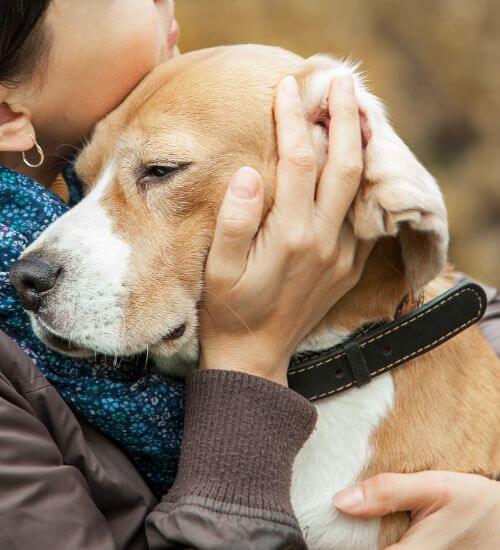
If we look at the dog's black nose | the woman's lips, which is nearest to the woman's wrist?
the dog's black nose

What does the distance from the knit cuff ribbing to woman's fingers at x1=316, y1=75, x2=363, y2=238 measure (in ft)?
1.30

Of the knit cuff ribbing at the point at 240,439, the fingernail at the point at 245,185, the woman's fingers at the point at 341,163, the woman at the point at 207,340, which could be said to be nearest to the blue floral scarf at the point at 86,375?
the woman at the point at 207,340

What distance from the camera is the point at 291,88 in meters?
1.92

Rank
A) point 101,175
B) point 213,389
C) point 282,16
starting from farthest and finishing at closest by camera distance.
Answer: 1. point 282,16
2. point 101,175
3. point 213,389

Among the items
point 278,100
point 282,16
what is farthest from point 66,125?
point 282,16

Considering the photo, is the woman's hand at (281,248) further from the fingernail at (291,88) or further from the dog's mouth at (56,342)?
the dog's mouth at (56,342)

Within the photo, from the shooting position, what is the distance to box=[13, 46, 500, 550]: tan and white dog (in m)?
1.81

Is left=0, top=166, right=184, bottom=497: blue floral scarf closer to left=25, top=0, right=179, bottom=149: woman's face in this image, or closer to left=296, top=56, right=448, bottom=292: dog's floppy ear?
left=25, top=0, right=179, bottom=149: woman's face

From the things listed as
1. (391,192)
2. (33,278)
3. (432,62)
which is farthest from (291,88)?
(432,62)

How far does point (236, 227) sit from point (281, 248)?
0.12m

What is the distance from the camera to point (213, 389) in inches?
70.4

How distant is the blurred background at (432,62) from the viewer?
657 cm

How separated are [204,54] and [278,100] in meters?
0.27

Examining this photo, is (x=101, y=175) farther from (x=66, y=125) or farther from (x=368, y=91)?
(x=368, y=91)
